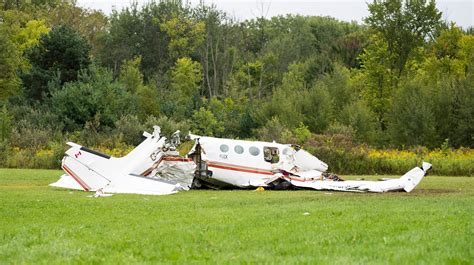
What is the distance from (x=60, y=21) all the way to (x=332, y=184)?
2729 inches

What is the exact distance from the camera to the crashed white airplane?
85.5 ft

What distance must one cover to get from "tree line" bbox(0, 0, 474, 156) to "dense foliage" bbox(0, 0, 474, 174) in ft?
0.39

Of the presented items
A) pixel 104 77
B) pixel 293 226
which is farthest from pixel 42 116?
pixel 293 226

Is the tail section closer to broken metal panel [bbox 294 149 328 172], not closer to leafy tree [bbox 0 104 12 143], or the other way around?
broken metal panel [bbox 294 149 328 172]

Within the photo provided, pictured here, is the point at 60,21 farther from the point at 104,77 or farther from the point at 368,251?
the point at 368,251

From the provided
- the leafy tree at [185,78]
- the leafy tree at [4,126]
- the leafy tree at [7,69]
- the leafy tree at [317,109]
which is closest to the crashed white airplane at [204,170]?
the leafy tree at [4,126]

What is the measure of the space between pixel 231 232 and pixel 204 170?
1698cm

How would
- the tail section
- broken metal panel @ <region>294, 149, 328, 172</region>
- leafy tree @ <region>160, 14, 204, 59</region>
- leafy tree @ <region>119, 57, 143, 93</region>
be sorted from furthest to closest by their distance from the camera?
leafy tree @ <region>160, 14, 204, 59</region> → leafy tree @ <region>119, 57, 143, 93</region> → broken metal panel @ <region>294, 149, 328, 172</region> → the tail section

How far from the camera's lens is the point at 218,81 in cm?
9294

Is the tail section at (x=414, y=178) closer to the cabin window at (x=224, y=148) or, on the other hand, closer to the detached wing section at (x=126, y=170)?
the cabin window at (x=224, y=148)

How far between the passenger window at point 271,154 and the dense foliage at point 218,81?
11.7 m

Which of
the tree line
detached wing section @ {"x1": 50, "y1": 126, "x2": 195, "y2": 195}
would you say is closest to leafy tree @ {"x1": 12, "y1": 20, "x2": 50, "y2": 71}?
the tree line

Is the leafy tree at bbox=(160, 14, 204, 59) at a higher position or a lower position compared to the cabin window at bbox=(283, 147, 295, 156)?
higher

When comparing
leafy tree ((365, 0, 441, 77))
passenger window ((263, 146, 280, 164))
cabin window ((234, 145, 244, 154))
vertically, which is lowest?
passenger window ((263, 146, 280, 164))
